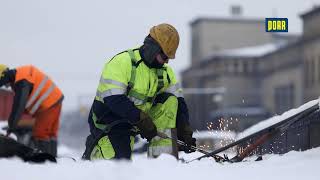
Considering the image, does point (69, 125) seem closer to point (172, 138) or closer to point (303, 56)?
point (303, 56)

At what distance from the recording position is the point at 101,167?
12.9 feet

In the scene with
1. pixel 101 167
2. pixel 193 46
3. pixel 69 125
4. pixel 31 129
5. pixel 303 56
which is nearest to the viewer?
pixel 101 167

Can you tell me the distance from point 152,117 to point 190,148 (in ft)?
1.37

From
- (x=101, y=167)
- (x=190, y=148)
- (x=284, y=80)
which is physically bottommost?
(x=284, y=80)

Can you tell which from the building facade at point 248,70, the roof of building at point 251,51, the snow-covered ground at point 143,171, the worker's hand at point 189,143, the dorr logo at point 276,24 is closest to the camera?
the snow-covered ground at point 143,171

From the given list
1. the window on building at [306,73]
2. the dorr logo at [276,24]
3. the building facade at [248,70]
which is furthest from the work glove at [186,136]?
the window on building at [306,73]

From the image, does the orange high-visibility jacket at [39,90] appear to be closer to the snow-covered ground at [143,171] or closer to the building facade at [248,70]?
the snow-covered ground at [143,171]

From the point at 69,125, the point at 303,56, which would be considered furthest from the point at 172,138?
the point at 69,125

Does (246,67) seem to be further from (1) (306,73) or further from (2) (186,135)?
(2) (186,135)

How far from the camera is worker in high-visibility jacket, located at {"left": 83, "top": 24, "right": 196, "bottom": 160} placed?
5398 mm

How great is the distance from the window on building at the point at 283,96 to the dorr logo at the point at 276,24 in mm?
55947

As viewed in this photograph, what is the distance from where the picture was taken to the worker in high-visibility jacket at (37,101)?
8328mm

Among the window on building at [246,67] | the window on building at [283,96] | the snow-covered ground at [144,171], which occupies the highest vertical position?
the snow-covered ground at [144,171]

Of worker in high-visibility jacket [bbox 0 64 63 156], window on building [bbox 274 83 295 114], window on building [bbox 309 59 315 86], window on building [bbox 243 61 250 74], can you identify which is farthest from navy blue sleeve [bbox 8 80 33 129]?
window on building [bbox 243 61 250 74]
